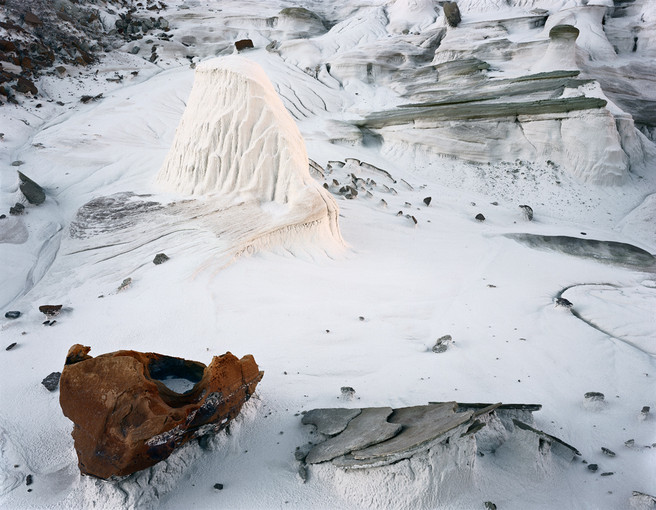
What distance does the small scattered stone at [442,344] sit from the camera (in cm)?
383

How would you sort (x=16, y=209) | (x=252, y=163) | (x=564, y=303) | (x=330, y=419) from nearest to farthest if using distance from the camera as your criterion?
(x=330, y=419) < (x=564, y=303) < (x=252, y=163) < (x=16, y=209)

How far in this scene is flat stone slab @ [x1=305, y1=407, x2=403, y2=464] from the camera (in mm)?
2395

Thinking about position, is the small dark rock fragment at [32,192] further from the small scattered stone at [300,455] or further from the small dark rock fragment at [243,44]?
the small dark rock fragment at [243,44]

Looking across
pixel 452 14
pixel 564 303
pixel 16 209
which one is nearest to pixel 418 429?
pixel 564 303

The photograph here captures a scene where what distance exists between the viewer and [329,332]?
4.03 m

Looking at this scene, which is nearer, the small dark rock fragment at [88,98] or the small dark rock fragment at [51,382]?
the small dark rock fragment at [51,382]

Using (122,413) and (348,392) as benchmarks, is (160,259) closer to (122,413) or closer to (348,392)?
(348,392)

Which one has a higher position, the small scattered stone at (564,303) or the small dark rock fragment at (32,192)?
the small dark rock fragment at (32,192)

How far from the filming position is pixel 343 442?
8.21 ft

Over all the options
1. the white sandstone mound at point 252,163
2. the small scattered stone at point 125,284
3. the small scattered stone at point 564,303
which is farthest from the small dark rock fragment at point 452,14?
the small scattered stone at point 125,284

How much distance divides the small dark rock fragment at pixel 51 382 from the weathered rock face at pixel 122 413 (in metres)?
0.91

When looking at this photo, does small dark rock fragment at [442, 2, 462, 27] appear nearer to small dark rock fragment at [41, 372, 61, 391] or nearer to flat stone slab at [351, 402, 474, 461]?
flat stone slab at [351, 402, 474, 461]

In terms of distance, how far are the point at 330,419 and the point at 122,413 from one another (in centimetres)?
120

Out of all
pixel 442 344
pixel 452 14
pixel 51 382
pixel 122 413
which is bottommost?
pixel 442 344
